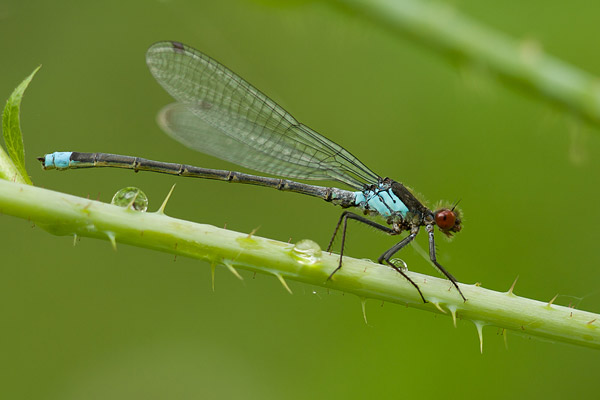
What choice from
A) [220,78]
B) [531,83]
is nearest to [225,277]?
[220,78]

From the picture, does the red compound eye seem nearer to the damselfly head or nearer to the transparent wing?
the damselfly head

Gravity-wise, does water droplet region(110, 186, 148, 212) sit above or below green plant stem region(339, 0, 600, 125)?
below

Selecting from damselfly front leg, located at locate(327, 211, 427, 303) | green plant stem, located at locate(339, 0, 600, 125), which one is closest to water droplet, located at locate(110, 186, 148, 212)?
damselfly front leg, located at locate(327, 211, 427, 303)

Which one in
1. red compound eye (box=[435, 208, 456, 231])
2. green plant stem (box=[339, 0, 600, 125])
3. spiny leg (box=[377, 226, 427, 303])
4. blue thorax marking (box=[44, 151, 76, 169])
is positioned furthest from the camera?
red compound eye (box=[435, 208, 456, 231])

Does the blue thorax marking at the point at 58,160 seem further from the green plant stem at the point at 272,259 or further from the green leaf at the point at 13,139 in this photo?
the green plant stem at the point at 272,259

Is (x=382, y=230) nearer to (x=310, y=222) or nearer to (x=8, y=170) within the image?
(x=310, y=222)

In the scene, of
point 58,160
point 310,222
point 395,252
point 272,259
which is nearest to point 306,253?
point 272,259

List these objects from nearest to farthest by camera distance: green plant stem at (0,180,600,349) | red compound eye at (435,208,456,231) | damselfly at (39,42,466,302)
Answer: green plant stem at (0,180,600,349)
red compound eye at (435,208,456,231)
damselfly at (39,42,466,302)
